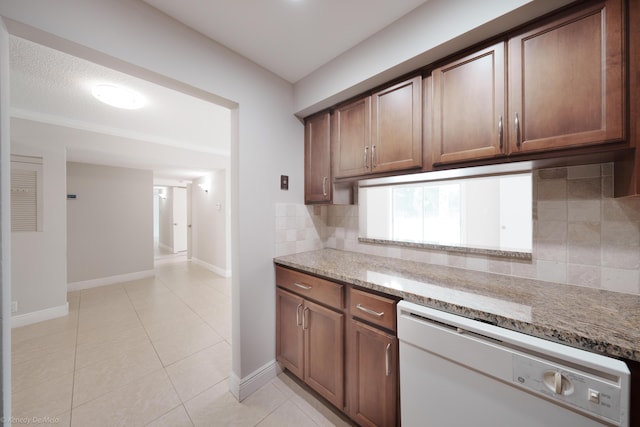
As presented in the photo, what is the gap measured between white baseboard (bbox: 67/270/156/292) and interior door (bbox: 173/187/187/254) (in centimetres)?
272

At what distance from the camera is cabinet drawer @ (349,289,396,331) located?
1.13 m

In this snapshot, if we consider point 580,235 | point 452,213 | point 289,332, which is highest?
point 452,213

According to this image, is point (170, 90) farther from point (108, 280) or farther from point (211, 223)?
point (108, 280)

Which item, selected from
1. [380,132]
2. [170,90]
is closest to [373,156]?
[380,132]

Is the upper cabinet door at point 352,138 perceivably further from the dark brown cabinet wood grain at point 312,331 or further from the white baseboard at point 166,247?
the white baseboard at point 166,247

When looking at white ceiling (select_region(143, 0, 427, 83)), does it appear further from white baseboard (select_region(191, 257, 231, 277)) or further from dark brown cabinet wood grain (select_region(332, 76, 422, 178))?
white baseboard (select_region(191, 257, 231, 277))

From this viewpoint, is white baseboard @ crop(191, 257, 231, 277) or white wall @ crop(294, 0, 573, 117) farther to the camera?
white baseboard @ crop(191, 257, 231, 277)

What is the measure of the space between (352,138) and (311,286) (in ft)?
3.70

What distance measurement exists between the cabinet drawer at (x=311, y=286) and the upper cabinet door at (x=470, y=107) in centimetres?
98

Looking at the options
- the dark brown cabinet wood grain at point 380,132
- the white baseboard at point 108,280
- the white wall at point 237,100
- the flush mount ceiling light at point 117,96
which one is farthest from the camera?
the white baseboard at point 108,280

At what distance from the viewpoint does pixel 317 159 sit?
1.94 meters

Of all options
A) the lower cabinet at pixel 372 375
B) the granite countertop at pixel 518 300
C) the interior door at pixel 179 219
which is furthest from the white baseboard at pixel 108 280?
the lower cabinet at pixel 372 375

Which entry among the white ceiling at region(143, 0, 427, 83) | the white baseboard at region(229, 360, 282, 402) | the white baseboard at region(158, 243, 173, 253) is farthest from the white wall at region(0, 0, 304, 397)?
the white baseboard at region(158, 243, 173, 253)

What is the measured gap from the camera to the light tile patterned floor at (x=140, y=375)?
144 centimetres
